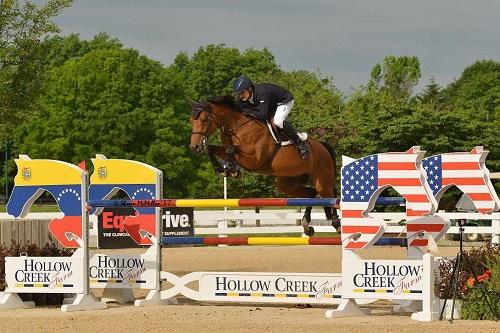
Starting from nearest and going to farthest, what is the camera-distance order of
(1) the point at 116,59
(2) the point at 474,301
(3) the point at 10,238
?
1. (2) the point at 474,301
2. (3) the point at 10,238
3. (1) the point at 116,59

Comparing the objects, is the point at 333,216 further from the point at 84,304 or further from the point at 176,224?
the point at 176,224

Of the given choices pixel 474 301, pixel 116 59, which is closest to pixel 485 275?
pixel 474 301

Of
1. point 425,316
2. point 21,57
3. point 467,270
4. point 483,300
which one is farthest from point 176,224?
point 483,300

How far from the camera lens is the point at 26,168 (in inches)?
530

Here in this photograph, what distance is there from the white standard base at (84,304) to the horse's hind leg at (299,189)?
256 cm

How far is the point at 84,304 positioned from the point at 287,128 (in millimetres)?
3105

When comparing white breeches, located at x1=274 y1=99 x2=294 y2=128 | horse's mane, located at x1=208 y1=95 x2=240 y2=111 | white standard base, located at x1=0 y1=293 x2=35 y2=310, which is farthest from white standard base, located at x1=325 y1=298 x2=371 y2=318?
white standard base, located at x1=0 y1=293 x2=35 y2=310

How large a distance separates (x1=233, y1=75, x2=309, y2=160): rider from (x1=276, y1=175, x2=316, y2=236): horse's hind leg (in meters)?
0.57

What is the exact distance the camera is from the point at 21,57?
1783cm

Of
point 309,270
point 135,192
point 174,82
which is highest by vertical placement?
point 174,82

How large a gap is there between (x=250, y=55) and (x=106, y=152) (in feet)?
58.5

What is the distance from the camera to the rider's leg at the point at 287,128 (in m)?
12.9

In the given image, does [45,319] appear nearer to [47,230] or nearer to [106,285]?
[106,285]

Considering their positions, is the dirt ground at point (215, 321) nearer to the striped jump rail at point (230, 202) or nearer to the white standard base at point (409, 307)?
the white standard base at point (409, 307)
